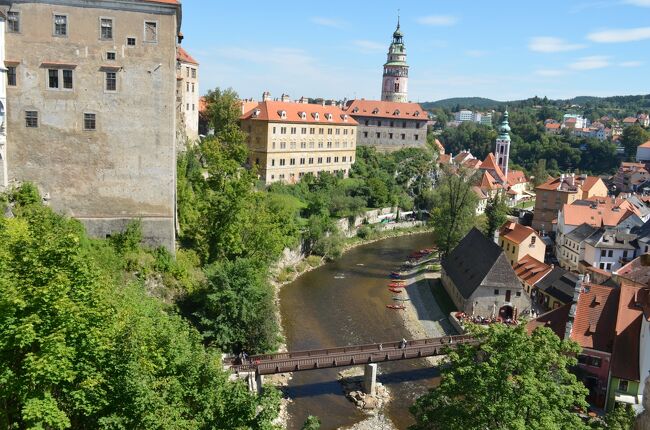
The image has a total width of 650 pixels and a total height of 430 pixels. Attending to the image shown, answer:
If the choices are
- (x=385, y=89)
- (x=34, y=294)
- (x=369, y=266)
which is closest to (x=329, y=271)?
(x=369, y=266)

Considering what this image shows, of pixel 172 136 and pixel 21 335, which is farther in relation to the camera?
pixel 172 136

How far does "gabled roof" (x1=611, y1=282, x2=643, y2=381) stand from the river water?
7594 millimetres

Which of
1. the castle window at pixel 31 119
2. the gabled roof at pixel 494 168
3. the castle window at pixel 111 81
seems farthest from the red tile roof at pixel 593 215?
the castle window at pixel 31 119

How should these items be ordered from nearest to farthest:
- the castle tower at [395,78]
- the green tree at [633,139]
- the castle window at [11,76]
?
the castle window at [11,76], the castle tower at [395,78], the green tree at [633,139]

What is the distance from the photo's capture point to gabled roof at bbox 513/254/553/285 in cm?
3453

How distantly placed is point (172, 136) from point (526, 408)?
57.7ft

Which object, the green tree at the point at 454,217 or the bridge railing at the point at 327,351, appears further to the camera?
the green tree at the point at 454,217

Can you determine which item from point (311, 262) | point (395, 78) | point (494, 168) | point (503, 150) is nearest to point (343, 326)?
point (311, 262)

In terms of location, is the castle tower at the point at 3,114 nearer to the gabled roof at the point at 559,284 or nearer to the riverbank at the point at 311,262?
A: the riverbank at the point at 311,262

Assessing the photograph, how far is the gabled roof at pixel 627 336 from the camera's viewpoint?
70.4 feet

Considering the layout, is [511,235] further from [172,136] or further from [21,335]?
[21,335]

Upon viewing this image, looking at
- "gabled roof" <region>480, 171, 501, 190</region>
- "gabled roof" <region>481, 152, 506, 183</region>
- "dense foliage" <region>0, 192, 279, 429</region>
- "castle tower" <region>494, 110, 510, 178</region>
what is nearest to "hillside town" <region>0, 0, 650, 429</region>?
"dense foliage" <region>0, 192, 279, 429</region>

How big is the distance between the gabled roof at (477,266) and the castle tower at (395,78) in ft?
178

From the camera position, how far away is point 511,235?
39.6 metres
